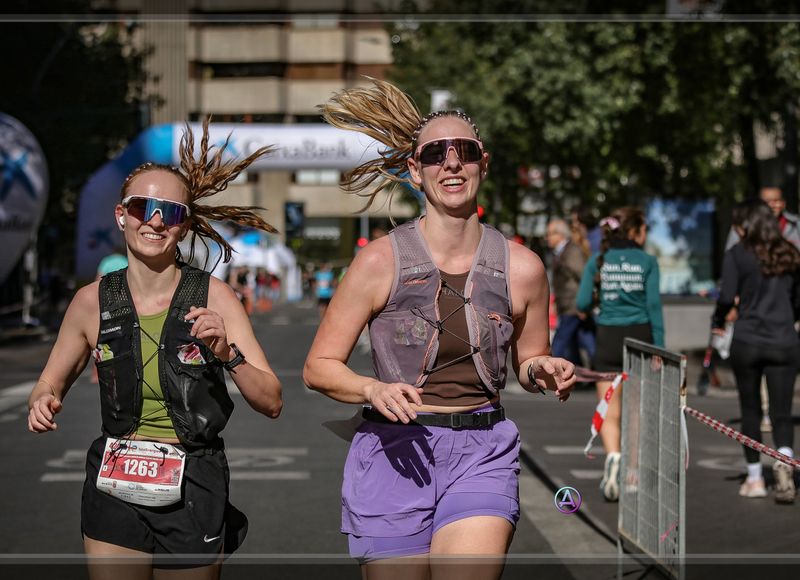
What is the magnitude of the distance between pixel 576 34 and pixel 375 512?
22445 mm

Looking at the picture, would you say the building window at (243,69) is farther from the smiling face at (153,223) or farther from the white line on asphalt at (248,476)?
the smiling face at (153,223)

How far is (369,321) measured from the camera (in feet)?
13.7

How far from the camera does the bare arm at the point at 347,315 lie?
13.2 ft

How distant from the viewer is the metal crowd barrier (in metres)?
5.71

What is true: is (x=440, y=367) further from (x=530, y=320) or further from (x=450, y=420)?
(x=530, y=320)

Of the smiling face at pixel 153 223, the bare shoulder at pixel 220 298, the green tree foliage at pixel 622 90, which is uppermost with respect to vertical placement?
the green tree foliage at pixel 622 90

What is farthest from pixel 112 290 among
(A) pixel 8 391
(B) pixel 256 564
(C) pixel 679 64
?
(C) pixel 679 64

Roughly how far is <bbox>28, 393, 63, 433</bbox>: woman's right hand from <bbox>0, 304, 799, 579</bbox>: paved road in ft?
9.19

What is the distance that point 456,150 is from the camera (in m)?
4.14

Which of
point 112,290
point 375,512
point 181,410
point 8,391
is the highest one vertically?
point 112,290

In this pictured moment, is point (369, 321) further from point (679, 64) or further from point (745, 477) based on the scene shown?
point (679, 64)

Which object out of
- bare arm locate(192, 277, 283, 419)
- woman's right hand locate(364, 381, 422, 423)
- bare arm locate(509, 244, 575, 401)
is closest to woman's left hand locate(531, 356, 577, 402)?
bare arm locate(509, 244, 575, 401)

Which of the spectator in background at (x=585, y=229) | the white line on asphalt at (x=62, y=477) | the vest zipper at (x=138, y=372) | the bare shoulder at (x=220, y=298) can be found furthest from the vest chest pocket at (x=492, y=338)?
the spectator in background at (x=585, y=229)

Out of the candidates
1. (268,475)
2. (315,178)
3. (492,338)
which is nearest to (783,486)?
(268,475)
